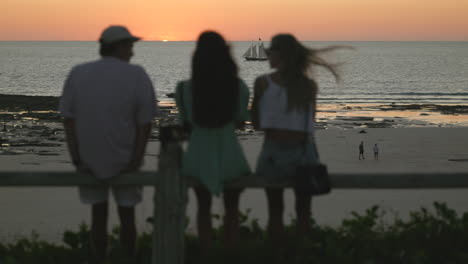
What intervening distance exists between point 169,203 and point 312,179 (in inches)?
35.7

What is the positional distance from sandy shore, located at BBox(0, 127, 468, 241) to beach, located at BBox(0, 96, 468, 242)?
2 centimetres

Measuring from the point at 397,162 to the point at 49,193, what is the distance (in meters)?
12.8

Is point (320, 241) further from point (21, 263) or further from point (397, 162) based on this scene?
point (397, 162)

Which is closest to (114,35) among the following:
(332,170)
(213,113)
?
(213,113)

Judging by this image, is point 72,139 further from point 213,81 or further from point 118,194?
point 213,81

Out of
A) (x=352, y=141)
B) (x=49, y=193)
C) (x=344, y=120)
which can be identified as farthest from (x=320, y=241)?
(x=344, y=120)

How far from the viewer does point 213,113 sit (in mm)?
3930

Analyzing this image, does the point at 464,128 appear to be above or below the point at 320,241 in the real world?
below

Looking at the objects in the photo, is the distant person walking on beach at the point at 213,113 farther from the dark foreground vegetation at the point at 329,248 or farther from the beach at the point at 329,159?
the beach at the point at 329,159

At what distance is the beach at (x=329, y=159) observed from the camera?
42.6 ft

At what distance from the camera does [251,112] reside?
13.9ft

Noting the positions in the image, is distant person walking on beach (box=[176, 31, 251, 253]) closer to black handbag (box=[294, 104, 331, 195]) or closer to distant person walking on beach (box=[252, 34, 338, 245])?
distant person walking on beach (box=[252, 34, 338, 245])

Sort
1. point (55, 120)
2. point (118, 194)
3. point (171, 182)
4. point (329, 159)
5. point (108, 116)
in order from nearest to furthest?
1. point (171, 182)
2. point (108, 116)
3. point (118, 194)
4. point (329, 159)
5. point (55, 120)

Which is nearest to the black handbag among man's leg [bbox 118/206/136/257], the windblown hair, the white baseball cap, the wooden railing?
the wooden railing
